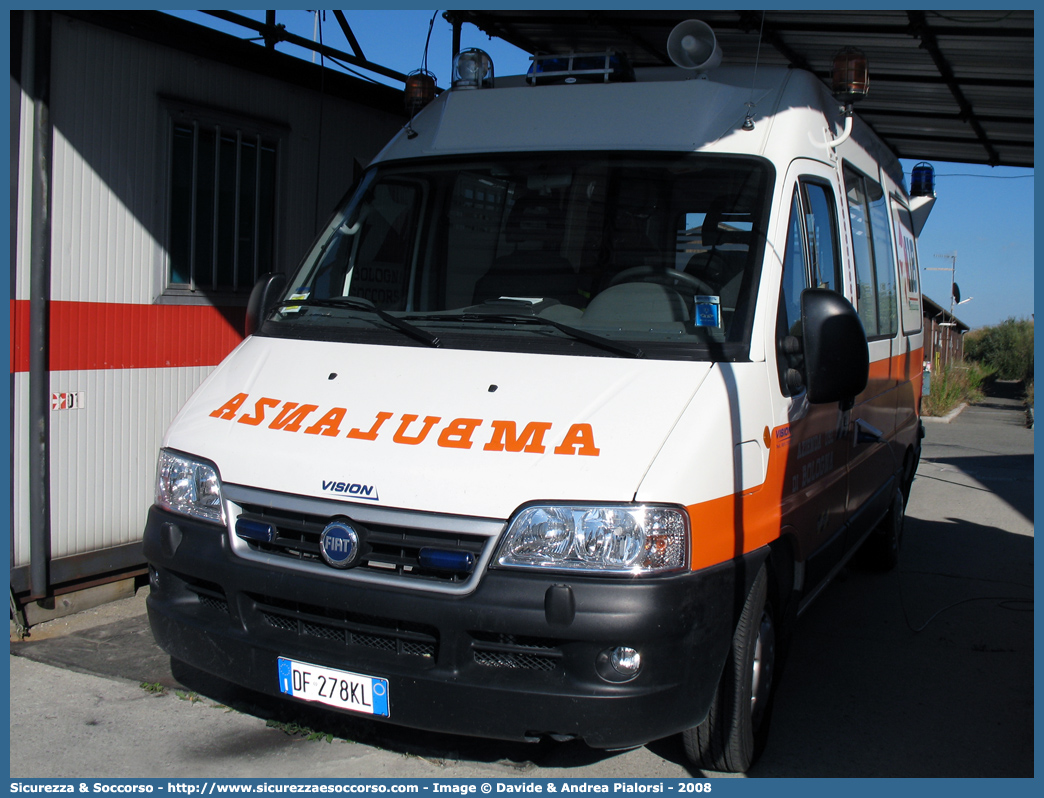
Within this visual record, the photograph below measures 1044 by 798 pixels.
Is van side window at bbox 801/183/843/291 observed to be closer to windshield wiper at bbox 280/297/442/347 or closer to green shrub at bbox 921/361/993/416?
windshield wiper at bbox 280/297/442/347

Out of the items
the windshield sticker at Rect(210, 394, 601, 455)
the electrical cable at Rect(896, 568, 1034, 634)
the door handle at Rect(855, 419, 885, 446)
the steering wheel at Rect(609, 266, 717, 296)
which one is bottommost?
the electrical cable at Rect(896, 568, 1034, 634)

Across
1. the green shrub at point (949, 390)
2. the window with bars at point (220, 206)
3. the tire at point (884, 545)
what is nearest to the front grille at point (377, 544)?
the window with bars at point (220, 206)

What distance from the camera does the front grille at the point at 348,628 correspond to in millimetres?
3156

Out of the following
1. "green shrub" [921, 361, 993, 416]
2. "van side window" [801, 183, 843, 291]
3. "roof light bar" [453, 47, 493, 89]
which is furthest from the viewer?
"green shrub" [921, 361, 993, 416]

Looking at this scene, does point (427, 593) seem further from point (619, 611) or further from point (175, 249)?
point (175, 249)

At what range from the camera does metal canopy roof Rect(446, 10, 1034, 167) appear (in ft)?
19.6

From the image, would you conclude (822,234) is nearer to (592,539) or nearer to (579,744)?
(592,539)

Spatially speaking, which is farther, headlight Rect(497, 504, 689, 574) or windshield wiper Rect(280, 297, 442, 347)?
windshield wiper Rect(280, 297, 442, 347)

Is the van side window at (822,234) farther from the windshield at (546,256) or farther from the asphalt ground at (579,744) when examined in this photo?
the asphalt ground at (579,744)

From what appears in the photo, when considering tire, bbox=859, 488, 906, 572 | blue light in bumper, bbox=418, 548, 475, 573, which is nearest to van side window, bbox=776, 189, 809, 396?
blue light in bumper, bbox=418, 548, 475, 573

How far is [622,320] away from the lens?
3.76 meters

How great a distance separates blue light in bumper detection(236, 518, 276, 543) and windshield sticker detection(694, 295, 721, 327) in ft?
5.59

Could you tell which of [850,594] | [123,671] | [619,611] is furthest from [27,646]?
[850,594]

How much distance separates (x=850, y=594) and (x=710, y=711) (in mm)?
3280
